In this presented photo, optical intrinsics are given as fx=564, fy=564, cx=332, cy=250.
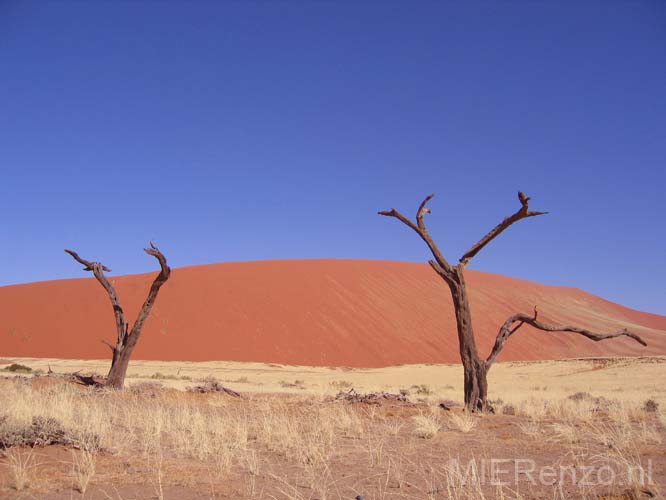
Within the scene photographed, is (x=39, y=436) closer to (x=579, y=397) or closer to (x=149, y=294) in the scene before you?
(x=149, y=294)

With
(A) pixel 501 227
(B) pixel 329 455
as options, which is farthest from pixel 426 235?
(B) pixel 329 455

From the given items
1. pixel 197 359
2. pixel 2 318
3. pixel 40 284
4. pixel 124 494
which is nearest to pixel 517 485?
pixel 124 494

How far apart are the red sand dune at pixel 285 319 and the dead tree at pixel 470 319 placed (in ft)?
90.7

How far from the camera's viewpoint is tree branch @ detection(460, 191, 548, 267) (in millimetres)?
10016

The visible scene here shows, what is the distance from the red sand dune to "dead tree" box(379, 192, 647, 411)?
27.6 meters

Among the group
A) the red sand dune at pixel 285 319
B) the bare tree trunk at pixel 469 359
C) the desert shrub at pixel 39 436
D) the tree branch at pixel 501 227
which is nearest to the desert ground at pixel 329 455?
the desert shrub at pixel 39 436

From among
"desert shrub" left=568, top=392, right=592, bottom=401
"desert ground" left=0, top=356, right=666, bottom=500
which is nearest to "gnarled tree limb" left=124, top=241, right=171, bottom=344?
"desert ground" left=0, top=356, right=666, bottom=500

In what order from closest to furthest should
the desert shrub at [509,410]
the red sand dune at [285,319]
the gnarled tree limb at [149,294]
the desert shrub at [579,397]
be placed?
the desert shrub at [509,410] < the desert shrub at [579,397] < the gnarled tree limb at [149,294] < the red sand dune at [285,319]

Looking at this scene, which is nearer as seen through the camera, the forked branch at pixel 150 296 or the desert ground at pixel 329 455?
the desert ground at pixel 329 455

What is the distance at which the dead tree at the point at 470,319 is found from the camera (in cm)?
1021

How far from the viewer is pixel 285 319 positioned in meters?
42.8

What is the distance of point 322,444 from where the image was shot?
6184 millimetres

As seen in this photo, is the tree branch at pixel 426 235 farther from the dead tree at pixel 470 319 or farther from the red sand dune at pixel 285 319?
the red sand dune at pixel 285 319

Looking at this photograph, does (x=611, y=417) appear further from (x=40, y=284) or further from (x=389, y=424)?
(x=40, y=284)
